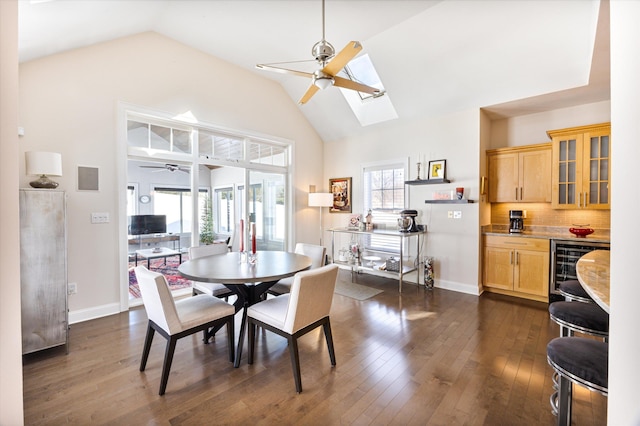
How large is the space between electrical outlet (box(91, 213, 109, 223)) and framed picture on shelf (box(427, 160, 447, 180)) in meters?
4.56

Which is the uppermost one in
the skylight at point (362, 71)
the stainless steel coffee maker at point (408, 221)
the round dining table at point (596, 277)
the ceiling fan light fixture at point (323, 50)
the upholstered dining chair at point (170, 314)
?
the skylight at point (362, 71)

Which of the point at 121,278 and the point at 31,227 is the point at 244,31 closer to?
the point at 31,227

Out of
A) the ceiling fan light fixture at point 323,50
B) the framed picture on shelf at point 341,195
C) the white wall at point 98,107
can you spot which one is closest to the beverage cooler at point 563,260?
the framed picture on shelf at point 341,195

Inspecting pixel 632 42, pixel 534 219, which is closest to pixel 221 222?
pixel 632 42

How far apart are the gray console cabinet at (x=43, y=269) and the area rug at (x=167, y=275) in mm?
1407

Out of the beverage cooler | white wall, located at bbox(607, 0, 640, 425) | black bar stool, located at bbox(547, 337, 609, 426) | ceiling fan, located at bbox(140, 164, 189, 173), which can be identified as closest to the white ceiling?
ceiling fan, located at bbox(140, 164, 189, 173)

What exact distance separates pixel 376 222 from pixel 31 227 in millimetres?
4644

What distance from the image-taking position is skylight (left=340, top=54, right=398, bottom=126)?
465 cm

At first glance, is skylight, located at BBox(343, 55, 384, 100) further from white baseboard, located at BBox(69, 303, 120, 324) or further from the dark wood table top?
white baseboard, located at BBox(69, 303, 120, 324)

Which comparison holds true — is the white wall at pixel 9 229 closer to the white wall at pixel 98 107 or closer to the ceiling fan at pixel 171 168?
the white wall at pixel 98 107

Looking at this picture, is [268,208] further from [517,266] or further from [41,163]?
A: [517,266]

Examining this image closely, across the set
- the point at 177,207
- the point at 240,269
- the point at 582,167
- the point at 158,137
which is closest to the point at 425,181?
the point at 582,167

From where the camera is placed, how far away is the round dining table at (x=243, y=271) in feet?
7.04

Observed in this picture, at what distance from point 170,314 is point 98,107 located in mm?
2808
